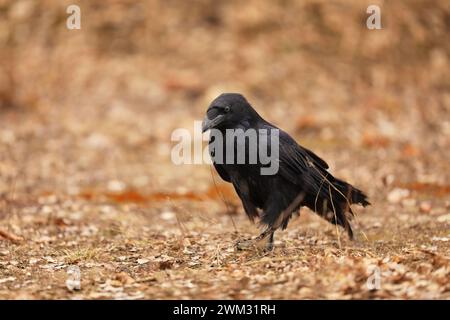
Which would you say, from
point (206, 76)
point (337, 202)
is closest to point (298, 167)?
point (337, 202)

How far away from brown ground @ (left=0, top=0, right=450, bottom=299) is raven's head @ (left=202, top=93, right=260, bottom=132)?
3.32 ft

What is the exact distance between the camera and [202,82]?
13.3m

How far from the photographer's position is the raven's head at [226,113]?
5.68 metres

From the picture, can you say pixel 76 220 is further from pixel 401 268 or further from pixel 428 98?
pixel 428 98

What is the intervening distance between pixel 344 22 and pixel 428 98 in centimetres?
246

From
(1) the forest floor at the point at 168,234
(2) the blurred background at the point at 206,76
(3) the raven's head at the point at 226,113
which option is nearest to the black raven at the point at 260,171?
(3) the raven's head at the point at 226,113

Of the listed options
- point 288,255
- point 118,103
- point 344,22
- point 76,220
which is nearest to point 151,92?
point 118,103

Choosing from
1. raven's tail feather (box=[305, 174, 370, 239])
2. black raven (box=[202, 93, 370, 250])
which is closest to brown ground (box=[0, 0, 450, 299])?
raven's tail feather (box=[305, 174, 370, 239])

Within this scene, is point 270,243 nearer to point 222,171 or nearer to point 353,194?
point 222,171

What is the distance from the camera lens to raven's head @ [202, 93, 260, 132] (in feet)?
18.6

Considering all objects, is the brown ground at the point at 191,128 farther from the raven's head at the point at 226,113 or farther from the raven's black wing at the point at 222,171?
the raven's head at the point at 226,113

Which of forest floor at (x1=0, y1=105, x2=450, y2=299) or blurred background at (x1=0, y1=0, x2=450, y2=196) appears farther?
blurred background at (x1=0, y1=0, x2=450, y2=196)

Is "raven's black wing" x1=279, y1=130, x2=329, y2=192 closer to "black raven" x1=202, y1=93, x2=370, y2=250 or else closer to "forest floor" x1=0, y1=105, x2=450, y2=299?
"black raven" x1=202, y1=93, x2=370, y2=250

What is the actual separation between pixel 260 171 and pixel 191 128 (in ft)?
21.0
